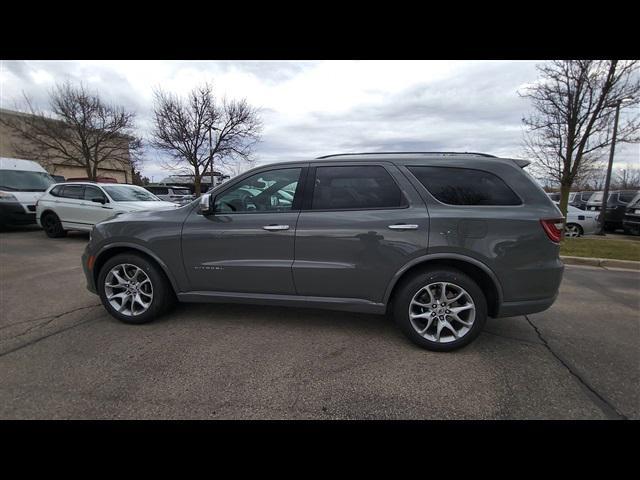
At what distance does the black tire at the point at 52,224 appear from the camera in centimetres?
888

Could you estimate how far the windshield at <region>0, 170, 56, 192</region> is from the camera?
984 centimetres

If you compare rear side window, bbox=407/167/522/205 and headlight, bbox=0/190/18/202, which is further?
headlight, bbox=0/190/18/202

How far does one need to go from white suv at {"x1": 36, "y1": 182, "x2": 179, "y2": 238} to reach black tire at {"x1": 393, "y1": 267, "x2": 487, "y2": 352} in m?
7.45

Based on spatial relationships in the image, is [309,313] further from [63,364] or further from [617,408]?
[617,408]

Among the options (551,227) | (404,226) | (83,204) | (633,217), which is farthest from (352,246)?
(633,217)

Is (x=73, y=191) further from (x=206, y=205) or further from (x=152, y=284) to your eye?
(x=206, y=205)

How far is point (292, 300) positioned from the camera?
3.07 meters

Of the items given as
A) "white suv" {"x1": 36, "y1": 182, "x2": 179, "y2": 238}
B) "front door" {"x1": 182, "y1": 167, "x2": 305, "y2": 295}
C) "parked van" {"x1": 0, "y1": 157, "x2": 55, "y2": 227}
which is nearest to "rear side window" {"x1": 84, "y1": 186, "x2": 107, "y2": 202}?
"white suv" {"x1": 36, "y1": 182, "x2": 179, "y2": 238}

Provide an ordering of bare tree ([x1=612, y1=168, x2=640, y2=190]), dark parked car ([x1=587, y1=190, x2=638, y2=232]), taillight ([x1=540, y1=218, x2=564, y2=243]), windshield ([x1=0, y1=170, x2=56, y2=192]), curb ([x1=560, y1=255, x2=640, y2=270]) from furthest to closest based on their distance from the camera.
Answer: bare tree ([x1=612, y1=168, x2=640, y2=190])
dark parked car ([x1=587, y1=190, x2=638, y2=232])
windshield ([x1=0, y1=170, x2=56, y2=192])
curb ([x1=560, y1=255, x2=640, y2=270])
taillight ([x1=540, y1=218, x2=564, y2=243])

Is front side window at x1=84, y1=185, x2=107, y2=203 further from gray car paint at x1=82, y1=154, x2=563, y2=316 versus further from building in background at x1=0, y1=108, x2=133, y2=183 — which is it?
building in background at x1=0, y1=108, x2=133, y2=183

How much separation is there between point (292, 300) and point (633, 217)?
1419cm

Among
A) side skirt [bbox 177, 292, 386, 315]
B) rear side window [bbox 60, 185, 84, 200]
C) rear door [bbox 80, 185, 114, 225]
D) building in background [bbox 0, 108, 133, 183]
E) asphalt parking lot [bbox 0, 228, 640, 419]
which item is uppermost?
building in background [bbox 0, 108, 133, 183]

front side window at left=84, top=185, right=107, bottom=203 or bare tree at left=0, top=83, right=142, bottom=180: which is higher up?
bare tree at left=0, top=83, right=142, bottom=180
